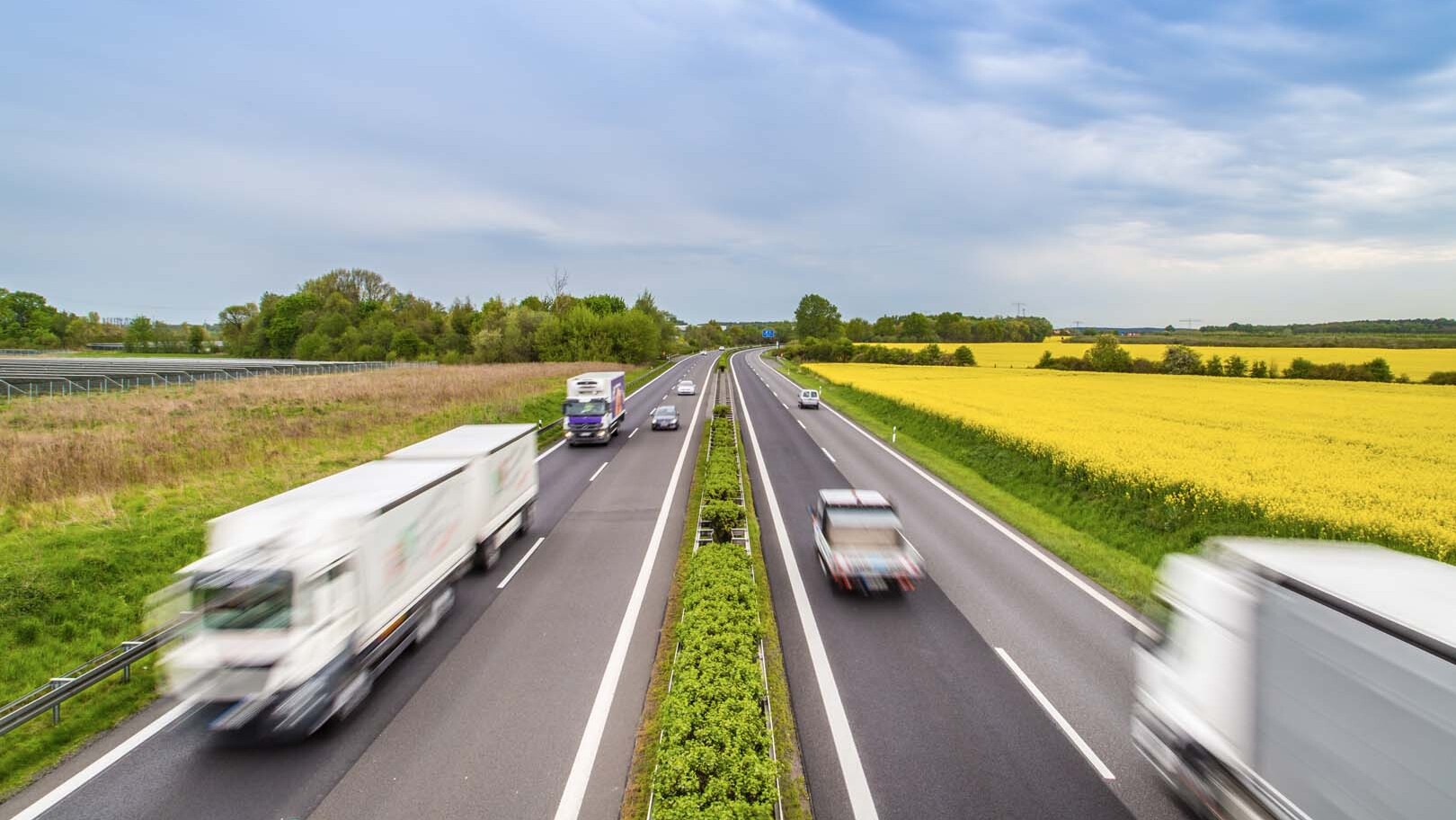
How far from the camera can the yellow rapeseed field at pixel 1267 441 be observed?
15047mm

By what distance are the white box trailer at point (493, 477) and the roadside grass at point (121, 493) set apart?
502 cm

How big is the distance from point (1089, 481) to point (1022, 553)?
5.90 m

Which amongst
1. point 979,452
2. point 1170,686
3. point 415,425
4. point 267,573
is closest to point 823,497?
point 1170,686

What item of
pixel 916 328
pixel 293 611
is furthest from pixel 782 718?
pixel 916 328

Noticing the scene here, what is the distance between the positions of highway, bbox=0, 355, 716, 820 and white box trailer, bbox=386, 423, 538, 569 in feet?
3.90

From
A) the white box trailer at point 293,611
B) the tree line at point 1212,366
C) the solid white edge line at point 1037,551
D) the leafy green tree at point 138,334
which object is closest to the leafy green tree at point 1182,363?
the tree line at point 1212,366

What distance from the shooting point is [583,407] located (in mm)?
27406

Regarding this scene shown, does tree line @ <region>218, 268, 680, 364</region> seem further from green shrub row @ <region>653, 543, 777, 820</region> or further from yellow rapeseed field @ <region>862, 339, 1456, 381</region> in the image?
green shrub row @ <region>653, 543, 777, 820</region>

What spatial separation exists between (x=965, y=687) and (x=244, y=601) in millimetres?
9839

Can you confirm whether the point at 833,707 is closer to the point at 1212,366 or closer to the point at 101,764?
the point at 101,764

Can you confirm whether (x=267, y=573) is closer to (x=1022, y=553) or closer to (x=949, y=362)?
(x=1022, y=553)

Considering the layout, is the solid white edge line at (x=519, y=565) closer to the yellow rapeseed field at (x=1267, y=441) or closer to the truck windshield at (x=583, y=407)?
the truck windshield at (x=583, y=407)

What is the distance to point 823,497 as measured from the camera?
13.4 metres

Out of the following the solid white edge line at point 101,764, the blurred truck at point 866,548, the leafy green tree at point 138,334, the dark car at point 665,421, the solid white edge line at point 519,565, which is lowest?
the solid white edge line at point 101,764
